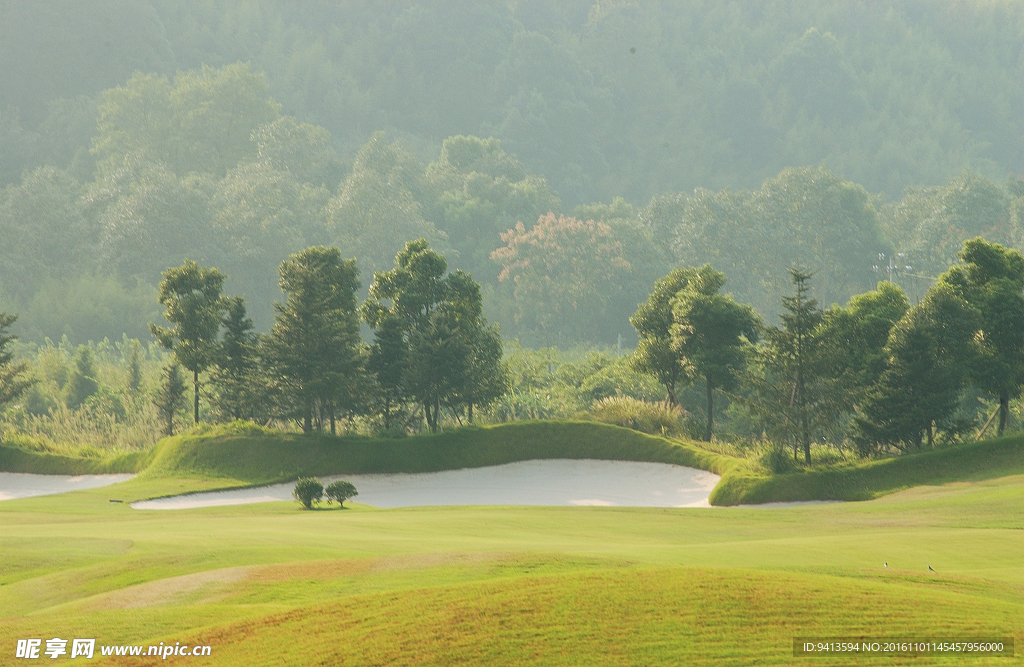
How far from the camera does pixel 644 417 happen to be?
106ft

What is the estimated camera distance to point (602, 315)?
289ft

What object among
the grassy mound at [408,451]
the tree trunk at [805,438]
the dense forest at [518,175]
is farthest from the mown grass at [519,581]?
the dense forest at [518,175]

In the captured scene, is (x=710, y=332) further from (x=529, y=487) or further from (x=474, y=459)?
(x=474, y=459)

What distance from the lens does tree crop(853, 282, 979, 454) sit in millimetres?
24953

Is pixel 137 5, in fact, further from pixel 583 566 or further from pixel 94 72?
pixel 583 566

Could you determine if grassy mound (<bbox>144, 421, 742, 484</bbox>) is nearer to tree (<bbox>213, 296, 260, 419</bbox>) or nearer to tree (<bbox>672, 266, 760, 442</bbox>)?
tree (<bbox>213, 296, 260, 419</bbox>)

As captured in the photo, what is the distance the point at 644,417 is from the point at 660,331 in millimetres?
2833

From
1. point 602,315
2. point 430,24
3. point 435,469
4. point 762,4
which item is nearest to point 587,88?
point 430,24

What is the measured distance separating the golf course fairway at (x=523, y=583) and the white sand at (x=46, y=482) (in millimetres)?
8072

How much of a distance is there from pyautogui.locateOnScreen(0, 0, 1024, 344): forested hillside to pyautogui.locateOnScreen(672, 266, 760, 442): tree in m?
32.6

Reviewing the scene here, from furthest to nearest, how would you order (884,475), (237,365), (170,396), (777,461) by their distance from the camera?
Answer: (170,396), (237,365), (777,461), (884,475)

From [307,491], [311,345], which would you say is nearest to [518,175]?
[311,345]

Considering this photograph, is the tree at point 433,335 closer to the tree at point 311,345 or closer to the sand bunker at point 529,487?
the tree at point 311,345

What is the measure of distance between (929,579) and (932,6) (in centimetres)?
17098
